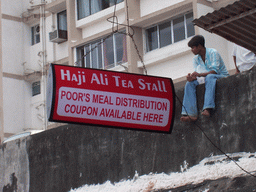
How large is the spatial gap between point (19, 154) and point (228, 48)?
9.46 metres

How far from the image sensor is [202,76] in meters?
9.31

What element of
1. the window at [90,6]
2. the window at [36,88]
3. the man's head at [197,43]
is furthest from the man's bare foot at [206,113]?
the window at [36,88]

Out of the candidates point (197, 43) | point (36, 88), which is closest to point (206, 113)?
point (197, 43)

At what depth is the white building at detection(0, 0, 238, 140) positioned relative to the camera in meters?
21.3

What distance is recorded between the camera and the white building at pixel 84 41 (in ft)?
70.0

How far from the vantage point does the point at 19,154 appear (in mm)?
13273

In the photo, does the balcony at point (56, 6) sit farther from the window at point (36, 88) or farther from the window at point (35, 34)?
the window at point (36, 88)

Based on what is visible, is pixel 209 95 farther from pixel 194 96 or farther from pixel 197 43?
pixel 197 43

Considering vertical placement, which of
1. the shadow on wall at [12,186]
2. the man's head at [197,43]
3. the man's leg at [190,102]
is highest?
the man's head at [197,43]

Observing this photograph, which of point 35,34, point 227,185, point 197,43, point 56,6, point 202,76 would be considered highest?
point 56,6

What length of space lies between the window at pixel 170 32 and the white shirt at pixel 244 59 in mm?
11182

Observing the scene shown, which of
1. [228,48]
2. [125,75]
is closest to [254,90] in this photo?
[125,75]

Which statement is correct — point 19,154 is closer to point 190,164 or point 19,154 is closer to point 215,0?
point 190,164

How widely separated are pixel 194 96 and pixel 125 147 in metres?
1.87
